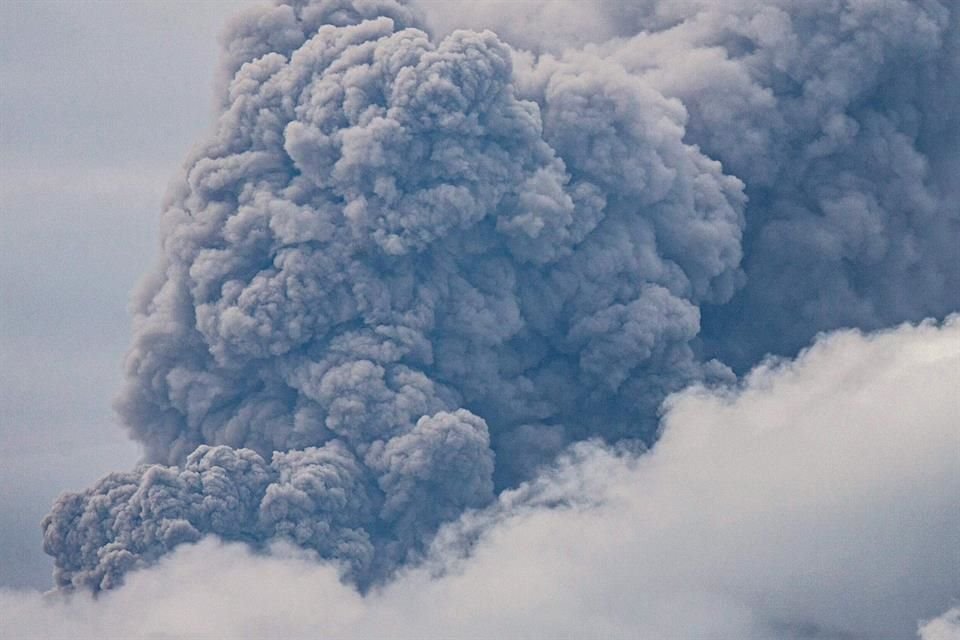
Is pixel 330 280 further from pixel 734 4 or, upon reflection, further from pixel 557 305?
pixel 734 4

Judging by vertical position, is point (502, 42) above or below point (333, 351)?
above

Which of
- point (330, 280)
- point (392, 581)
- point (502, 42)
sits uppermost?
point (502, 42)

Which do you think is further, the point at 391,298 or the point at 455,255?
the point at 455,255

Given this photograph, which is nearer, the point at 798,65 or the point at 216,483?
the point at 216,483

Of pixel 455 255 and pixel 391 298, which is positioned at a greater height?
pixel 455 255

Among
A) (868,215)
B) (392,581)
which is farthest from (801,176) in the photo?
(392,581)

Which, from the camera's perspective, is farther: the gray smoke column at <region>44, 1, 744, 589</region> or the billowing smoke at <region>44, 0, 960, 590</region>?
the billowing smoke at <region>44, 0, 960, 590</region>

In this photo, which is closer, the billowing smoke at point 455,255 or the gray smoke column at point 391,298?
the gray smoke column at point 391,298
